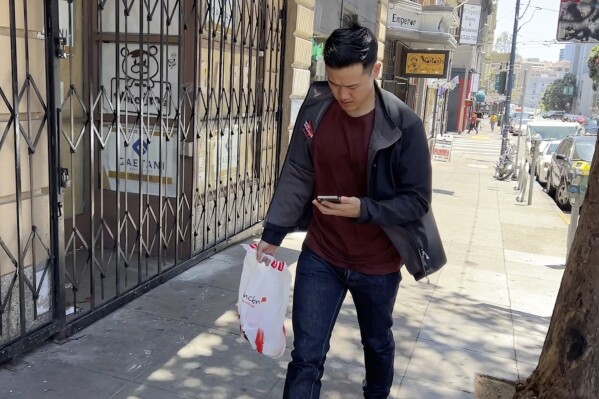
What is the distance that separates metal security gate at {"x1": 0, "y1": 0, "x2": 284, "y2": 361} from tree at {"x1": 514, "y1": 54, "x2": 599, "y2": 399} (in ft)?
9.70

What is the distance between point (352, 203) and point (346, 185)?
0.68 feet

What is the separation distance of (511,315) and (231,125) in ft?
10.8

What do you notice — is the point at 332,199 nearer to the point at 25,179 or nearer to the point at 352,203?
the point at 352,203

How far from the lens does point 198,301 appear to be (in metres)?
4.80

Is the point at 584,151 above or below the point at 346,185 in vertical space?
below

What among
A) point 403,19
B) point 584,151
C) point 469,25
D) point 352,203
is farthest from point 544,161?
point 352,203

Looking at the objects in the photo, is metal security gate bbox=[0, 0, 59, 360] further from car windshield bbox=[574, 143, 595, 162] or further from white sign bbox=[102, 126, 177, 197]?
car windshield bbox=[574, 143, 595, 162]

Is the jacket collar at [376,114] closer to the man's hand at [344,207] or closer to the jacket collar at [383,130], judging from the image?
the jacket collar at [383,130]

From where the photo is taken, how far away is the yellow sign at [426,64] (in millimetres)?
14266

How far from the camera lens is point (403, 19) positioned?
13.1 m

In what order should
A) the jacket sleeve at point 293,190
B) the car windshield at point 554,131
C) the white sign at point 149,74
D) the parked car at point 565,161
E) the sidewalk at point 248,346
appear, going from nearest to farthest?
the jacket sleeve at point 293,190 < the sidewalk at point 248,346 < the white sign at point 149,74 < the parked car at point 565,161 < the car windshield at point 554,131

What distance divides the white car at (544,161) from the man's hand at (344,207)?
14.8 m

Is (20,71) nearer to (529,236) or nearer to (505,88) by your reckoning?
(529,236)

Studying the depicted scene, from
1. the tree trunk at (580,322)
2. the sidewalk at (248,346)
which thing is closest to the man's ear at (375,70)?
the tree trunk at (580,322)
